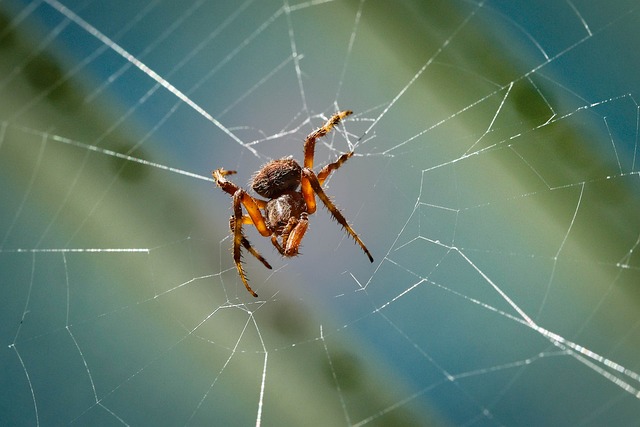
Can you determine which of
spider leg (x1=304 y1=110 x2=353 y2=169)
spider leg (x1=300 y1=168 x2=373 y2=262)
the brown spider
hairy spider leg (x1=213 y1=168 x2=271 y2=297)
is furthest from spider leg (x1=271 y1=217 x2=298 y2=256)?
spider leg (x1=304 y1=110 x2=353 y2=169)

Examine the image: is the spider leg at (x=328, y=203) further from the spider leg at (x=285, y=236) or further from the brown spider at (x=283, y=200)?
the spider leg at (x=285, y=236)

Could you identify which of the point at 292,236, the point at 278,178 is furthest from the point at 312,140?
the point at 292,236

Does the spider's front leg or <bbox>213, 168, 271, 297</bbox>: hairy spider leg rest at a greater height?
<bbox>213, 168, 271, 297</bbox>: hairy spider leg

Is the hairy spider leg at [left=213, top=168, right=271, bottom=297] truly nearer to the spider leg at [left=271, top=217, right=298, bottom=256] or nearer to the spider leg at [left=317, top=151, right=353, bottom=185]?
the spider leg at [left=271, top=217, right=298, bottom=256]

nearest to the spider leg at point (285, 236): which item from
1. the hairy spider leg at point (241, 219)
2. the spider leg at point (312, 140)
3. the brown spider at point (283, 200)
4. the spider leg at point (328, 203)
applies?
the brown spider at point (283, 200)

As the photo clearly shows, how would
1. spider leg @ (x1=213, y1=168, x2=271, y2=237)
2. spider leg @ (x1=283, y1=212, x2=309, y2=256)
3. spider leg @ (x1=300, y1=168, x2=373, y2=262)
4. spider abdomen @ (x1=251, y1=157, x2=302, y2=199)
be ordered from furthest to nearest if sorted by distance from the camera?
1. spider abdomen @ (x1=251, y1=157, x2=302, y2=199)
2. spider leg @ (x1=213, y1=168, x2=271, y2=237)
3. spider leg @ (x1=283, y1=212, x2=309, y2=256)
4. spider leg @ (x1=300, y1=168, x2=373, y2=262)

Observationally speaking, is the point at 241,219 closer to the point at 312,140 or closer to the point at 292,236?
the point at 292,236

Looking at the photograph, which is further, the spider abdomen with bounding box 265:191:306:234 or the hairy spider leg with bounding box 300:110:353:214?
the spider abdomen with bounding box 265:191:306:234

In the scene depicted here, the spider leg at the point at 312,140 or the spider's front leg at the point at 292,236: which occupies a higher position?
the spider leg at the point at 312,140
